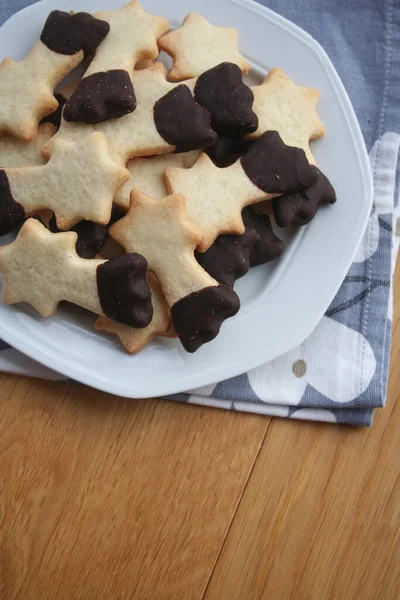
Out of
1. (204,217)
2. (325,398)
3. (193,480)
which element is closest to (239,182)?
(204,217)

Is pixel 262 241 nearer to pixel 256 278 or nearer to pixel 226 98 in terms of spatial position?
pixel 256 278

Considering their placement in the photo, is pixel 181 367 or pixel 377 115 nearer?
pixel 181 367

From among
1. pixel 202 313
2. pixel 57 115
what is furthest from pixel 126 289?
pixel 57 115

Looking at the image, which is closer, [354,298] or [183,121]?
[183,121]

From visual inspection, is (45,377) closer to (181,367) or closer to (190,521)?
(181,367)

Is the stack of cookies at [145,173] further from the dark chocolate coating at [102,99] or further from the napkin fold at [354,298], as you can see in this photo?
the napkin fold at [354,298]

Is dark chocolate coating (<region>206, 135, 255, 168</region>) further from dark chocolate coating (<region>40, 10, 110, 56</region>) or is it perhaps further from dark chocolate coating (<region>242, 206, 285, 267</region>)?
dark chocolate coating (<region>40, 10, 110, 56</region>)
